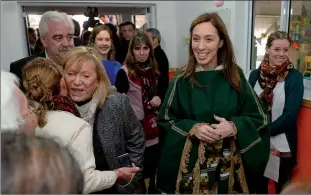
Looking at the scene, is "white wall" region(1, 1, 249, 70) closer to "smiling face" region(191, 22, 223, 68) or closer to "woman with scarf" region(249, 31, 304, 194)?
"woman with scarf" region(249, 31, 304, 194)

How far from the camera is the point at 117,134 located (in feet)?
4.61

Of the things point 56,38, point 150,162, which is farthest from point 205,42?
point 150,162

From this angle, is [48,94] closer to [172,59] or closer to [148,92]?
[148,92]

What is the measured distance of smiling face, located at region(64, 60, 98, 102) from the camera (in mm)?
1342

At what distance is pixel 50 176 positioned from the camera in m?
0.54

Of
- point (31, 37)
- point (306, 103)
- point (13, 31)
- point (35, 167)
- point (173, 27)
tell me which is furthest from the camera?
point (173, 27)

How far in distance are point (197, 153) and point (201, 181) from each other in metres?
0.14

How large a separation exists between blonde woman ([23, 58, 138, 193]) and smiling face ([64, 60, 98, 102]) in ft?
0.48

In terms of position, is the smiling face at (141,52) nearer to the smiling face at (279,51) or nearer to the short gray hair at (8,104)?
the smiling face at (279,51)

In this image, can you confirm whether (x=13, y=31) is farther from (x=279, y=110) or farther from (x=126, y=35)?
(x=279, y=110)

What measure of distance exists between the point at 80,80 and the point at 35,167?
0.85m

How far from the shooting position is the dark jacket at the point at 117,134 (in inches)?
52.3

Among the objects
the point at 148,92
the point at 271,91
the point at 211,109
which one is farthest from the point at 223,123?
the point at 148,92

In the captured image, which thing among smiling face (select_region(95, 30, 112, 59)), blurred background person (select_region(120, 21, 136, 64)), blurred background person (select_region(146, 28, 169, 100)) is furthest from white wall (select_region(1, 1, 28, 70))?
smiling face (select_region(95, 30, 112, 59))
